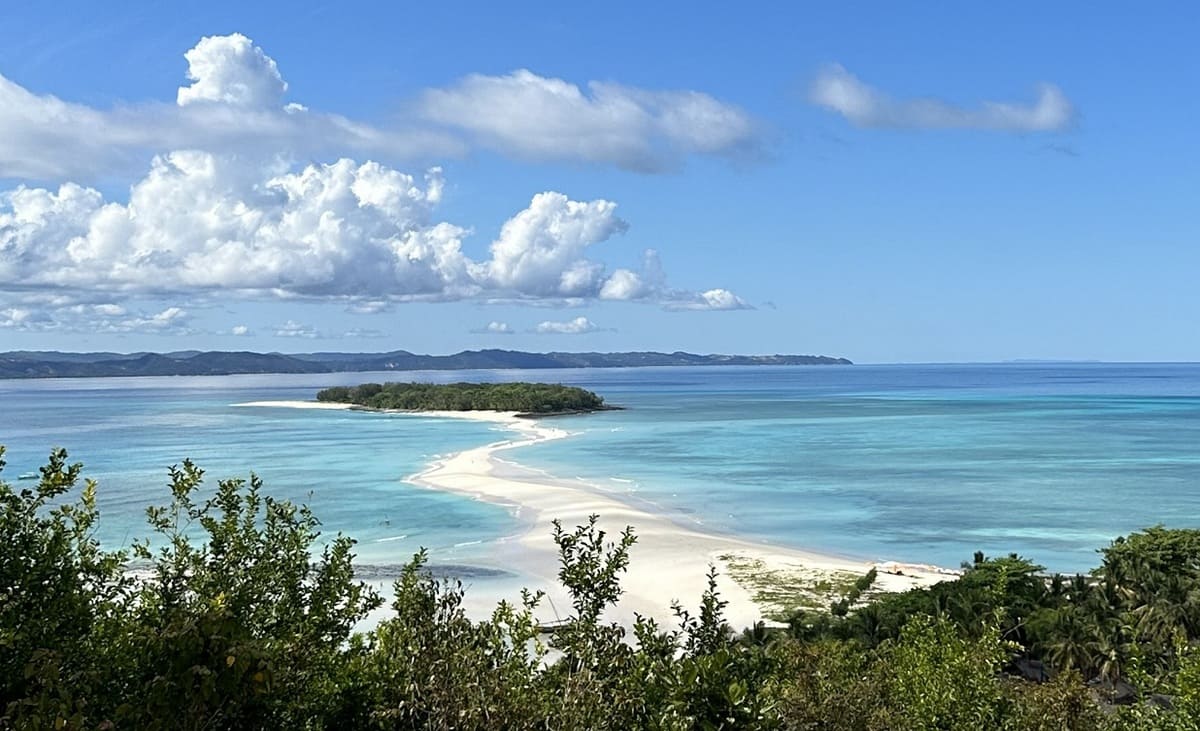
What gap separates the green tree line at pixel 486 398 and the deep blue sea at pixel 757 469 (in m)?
8.54

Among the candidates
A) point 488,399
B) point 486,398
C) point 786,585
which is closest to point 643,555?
point 786,585

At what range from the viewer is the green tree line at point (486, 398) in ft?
484

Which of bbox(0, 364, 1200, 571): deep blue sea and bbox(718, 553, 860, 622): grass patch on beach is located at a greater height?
bbox(0, 364, 1200, 571): deep blue sea

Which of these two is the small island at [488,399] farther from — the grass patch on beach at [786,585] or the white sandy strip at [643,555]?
the grass patch on beach at [786,585]

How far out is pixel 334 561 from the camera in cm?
1028

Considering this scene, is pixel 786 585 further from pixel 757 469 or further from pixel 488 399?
pixel 488 399

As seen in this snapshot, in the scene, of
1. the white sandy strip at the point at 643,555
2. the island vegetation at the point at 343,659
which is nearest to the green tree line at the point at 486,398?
the white sandy strip at the point at 643,555

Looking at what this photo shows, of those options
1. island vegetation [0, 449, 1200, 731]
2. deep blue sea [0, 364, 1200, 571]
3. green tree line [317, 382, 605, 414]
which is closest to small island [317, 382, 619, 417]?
green tree line [317, 382, 605, 414]

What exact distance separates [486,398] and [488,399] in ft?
2.11

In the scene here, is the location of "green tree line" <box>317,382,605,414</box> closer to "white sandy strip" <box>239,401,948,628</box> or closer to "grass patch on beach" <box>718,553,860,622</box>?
"white sandy strip" <box>239,401,948,628</box>

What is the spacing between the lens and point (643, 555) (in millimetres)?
46031

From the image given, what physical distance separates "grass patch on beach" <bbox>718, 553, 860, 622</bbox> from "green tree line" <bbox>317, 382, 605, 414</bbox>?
102 metres

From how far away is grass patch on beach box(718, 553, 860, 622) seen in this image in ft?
123

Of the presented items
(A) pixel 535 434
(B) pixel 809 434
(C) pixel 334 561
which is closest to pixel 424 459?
(A) pixel 535 434
